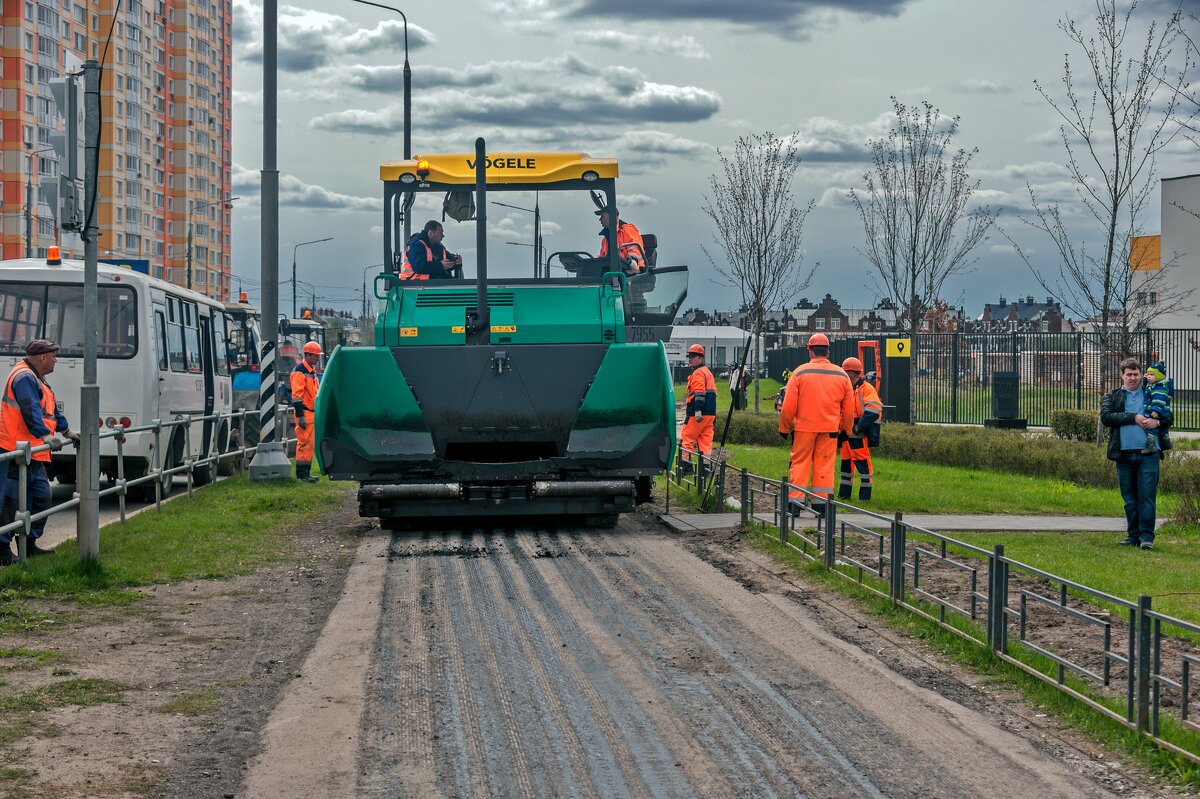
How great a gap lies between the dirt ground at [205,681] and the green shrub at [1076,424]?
1442 centimetres

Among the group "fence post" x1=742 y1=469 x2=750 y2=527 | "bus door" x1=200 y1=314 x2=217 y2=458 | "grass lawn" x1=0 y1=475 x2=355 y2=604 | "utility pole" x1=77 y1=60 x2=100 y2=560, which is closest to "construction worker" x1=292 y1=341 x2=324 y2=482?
"grass lawn" x1=0 y1=475 x2=355 y2=604

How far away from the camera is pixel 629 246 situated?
47.4 feet

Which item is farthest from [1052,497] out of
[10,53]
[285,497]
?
[10,53]

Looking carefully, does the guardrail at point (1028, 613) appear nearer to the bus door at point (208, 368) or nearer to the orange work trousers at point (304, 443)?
the orange work trousers at point (304, 443)

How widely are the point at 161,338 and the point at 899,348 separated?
725 inches

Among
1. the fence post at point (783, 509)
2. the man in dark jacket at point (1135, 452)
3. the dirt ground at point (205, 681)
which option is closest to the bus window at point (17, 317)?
the dirt ground at point (205, 681)

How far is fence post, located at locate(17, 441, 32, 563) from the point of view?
10.6 metres

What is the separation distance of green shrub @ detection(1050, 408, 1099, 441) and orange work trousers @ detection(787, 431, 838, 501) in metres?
11.9

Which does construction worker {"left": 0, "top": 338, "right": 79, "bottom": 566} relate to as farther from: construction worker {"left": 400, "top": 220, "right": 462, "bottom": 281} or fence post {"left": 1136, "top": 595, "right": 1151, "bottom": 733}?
fence post {"left": 1136, "top": 595, "right": 1151, "bottom": 733}

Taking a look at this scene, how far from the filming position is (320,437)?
13016mm

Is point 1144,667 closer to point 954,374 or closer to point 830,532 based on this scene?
point 830,532

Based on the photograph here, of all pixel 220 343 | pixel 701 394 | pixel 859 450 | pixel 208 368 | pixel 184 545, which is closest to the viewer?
pixel 184 545

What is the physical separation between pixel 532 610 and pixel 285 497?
26.6 ft

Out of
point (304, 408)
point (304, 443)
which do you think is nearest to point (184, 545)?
point (304, 443)
